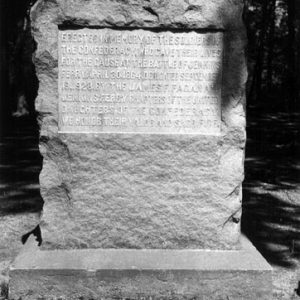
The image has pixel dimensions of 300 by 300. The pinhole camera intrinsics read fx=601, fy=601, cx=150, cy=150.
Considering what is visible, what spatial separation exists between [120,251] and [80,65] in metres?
1.36

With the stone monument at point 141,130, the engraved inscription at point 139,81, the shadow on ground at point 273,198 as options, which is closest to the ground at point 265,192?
the shadow on ground at point 273,198

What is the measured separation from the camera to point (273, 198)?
7.38 metres

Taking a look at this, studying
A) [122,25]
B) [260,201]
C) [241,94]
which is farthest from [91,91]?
[260,201]

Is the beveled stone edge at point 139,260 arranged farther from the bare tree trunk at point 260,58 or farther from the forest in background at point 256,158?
the bare tree trunk at point 260,58

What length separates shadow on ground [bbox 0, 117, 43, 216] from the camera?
23.6 feet

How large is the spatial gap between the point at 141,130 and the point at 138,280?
41.5 inches

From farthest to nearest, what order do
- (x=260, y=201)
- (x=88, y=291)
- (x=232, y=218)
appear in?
(x=260, y=201) < (x=232, y=218) < (x=88, y=291)

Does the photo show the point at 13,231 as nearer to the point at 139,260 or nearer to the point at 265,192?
the point at 139,260

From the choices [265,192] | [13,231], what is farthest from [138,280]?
[265,192]

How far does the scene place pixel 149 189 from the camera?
430cm

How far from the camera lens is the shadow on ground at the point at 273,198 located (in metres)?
5.44

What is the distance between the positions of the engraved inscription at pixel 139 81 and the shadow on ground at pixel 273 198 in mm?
1599

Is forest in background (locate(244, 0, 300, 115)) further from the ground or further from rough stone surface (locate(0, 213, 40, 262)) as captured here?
rough stone surface (locate(0, 213, 40, 262))

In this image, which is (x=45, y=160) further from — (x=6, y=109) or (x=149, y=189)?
(x=6, y=109)
